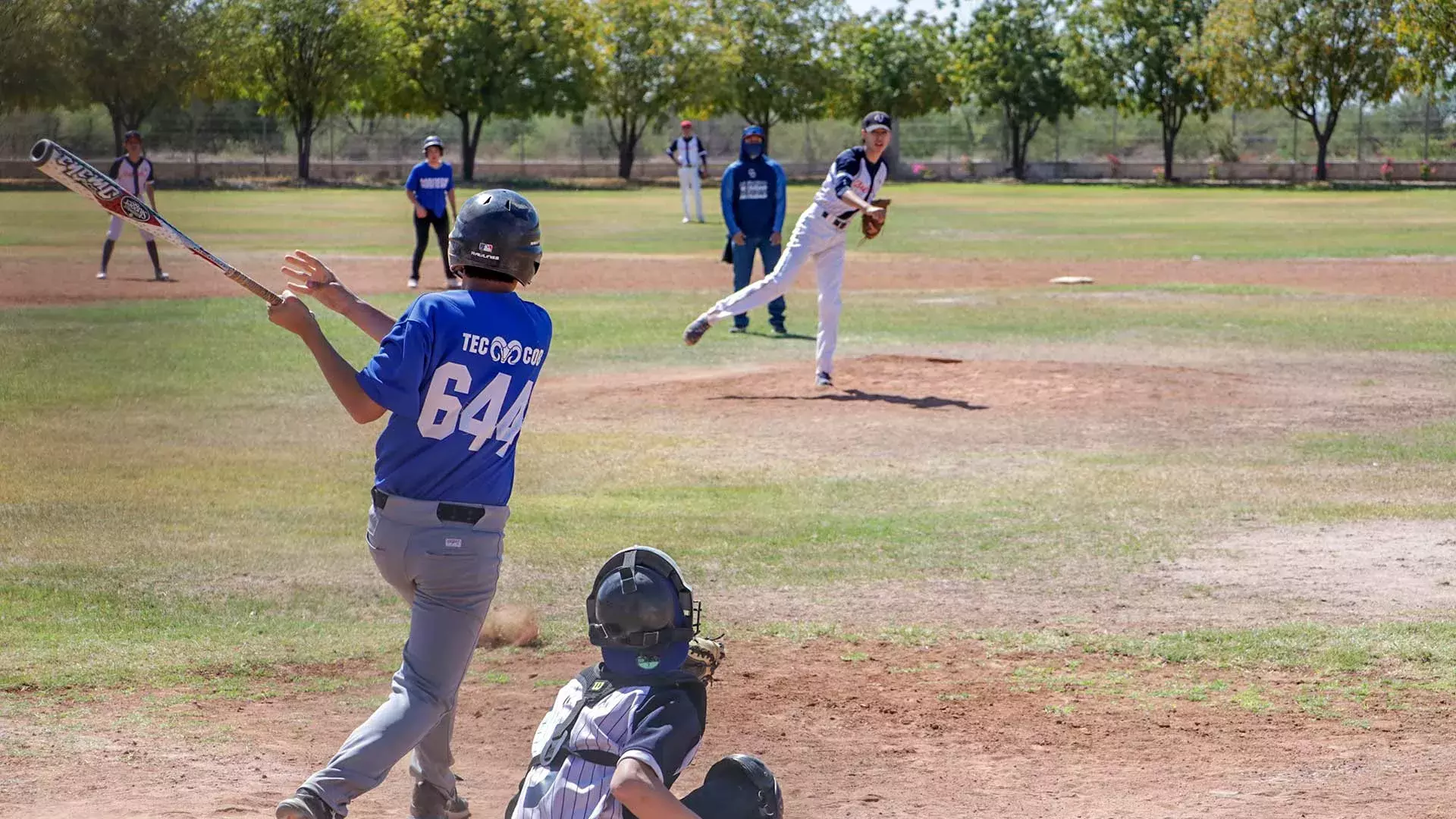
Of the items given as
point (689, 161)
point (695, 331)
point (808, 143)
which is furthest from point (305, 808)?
point (808, 143)

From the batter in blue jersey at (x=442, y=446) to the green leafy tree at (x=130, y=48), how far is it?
1278 centimetres

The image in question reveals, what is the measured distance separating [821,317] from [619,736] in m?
11.4

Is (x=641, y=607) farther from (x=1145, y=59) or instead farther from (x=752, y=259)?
(x=1145, y=59)

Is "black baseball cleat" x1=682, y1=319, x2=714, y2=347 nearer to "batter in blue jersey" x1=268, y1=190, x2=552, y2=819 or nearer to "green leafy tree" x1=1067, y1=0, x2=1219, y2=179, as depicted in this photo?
"batter in blue jersey" x1=268, y1=190, x2=552, y2=819

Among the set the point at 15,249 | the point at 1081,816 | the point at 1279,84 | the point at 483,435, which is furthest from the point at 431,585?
the point at 1279,84

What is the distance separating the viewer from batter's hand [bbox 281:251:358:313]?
5152 millimetres

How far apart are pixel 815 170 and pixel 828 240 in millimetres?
69050

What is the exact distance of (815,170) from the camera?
273ft

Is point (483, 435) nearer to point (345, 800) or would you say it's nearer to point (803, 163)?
point (345, 800)

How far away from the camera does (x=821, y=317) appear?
15164 mm

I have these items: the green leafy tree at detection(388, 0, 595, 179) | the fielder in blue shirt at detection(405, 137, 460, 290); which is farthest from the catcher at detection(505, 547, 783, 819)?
the green leafy tree at detection(388, 0, 595, 179)

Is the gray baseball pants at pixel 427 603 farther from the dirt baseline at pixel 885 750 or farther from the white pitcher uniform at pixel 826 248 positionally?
the white pitcher uniform at pixel 826 248

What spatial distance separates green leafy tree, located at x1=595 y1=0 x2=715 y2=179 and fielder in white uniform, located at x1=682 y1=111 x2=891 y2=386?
60044 millimetres

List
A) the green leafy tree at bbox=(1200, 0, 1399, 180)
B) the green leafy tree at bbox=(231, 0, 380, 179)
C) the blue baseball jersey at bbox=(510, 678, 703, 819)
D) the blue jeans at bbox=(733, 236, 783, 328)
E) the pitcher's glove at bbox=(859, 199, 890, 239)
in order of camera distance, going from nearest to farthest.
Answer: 1. the blue baseball jersey at bbox=(510, 678, 703, 819)
2. the pitcher's glove at bbox=(859, 199, 890, 239)
3. the blue jeans at bbox=(733, 236, 783, 328)
4. the green leafy tree at bbox=(231, 0, 380, 179)
5. the green leafy tree at bbox=(1200, 0, 1399, 180)
